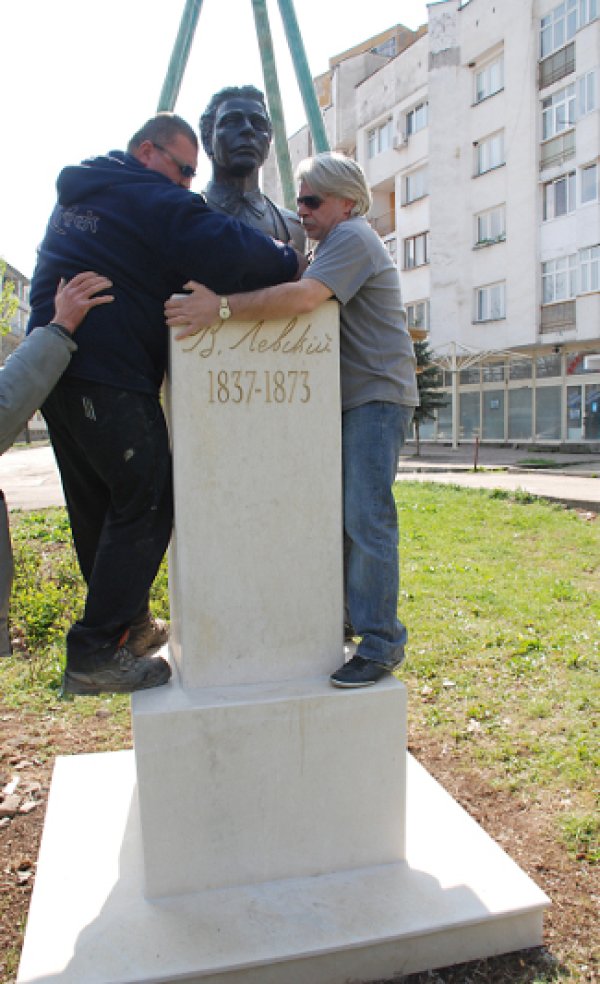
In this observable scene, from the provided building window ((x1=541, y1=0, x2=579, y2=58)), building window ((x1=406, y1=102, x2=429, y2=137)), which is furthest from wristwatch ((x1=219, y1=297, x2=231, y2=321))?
building window ((x1=406, y1=102, x2=429, y2=137))

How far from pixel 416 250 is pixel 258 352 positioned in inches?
1207

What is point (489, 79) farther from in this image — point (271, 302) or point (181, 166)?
point (271, 302)

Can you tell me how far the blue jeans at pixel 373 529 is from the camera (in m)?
2.69

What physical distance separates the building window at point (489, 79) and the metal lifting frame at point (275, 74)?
86.9ft

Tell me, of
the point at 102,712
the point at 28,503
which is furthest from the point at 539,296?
the point at 102,712

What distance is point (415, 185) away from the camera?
1233 inches

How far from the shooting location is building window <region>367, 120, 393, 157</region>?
32.6 metres

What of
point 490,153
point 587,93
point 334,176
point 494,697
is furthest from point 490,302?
point 334,176

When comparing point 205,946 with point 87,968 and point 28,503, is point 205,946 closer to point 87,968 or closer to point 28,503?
point 87,968

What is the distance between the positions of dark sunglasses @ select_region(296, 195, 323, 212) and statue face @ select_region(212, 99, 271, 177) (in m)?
0.27

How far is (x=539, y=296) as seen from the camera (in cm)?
2611

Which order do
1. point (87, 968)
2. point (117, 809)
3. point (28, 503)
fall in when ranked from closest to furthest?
point (87, 968), point (117, 809), point (28, 503)

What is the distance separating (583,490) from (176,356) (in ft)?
37.8

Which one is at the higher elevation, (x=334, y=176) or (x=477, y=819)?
(x=334, y=176)
